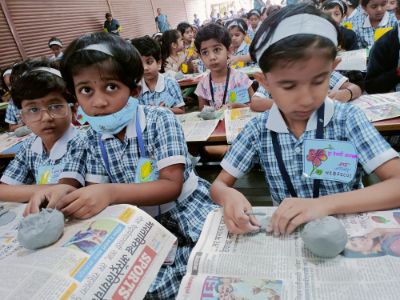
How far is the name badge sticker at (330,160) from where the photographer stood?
32.7 inches

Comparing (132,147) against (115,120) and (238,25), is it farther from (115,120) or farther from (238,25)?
(238,25)

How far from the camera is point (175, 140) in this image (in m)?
1.02

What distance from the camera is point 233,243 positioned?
2.18ft

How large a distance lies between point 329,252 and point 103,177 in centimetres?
84

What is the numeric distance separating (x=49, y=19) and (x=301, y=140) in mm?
7493

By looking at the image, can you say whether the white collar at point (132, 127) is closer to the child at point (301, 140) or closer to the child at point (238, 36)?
the child at point (301, 140)

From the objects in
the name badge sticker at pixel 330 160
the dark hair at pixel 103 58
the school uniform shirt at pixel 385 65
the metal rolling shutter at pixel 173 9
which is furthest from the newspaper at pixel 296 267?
the metal rolling shutter at pixel 173 9

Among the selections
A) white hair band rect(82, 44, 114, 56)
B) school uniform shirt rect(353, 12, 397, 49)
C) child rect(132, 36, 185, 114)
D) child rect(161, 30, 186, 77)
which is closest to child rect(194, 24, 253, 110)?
child rect(132, 36, 185, 114)

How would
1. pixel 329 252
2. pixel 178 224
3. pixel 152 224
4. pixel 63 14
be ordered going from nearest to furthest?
pixel 329 252, pixel 152 224, pixel 178 224, pixel 63 14

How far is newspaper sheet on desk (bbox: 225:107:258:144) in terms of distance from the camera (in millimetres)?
1465

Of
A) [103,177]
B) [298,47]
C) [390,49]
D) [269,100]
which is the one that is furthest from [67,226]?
[390,49]

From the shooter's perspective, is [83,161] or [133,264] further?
[83,161]

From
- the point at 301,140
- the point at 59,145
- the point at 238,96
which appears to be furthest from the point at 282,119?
the point at 238,96

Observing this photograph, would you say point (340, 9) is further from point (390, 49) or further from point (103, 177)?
point (103, 177)
